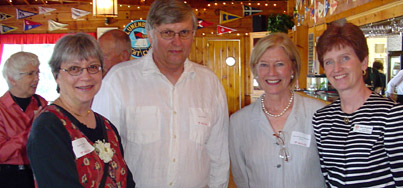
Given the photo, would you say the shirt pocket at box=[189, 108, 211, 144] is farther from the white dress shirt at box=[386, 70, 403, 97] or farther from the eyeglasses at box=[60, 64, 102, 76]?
the white dress shirt at box=[386, 70, 403, 97]

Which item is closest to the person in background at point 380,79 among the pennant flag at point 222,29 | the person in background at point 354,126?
the person in background at point 354,126

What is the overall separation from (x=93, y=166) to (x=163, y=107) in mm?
720

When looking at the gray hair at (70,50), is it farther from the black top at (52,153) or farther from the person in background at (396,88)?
the person in background at (396,88)

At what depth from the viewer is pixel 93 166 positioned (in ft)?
4.83

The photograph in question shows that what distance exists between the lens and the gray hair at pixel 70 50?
152 cm

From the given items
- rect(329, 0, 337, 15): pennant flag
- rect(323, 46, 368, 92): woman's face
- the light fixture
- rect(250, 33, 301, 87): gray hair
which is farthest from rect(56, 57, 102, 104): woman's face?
rect(329, 0, 337, 15): pennant flag

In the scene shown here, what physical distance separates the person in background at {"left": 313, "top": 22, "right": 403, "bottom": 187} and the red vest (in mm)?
1096

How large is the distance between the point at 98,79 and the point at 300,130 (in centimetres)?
121

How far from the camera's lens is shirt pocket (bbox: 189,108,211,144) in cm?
214

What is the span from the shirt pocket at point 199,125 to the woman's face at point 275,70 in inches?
17.2

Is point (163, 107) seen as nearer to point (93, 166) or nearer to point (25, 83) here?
point (93, 166)

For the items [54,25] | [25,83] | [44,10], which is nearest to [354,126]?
[25,83]

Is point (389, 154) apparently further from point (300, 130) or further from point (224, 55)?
point (224, 55)

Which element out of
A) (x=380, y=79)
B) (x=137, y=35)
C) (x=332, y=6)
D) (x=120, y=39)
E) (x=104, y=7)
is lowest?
(x=380, y=79)
